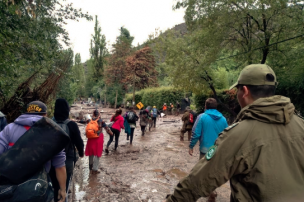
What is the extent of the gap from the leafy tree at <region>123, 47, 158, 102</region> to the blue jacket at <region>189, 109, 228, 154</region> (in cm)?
2959

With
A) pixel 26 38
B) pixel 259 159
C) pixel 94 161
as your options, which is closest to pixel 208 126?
pixel 259 159

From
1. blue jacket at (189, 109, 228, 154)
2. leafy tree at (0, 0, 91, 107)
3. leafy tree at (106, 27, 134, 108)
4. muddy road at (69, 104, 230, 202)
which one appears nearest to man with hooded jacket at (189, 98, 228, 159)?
blue jacket at (189, 109, 228, 154)

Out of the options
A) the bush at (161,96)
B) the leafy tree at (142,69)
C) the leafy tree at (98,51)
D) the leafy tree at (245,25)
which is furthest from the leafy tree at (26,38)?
the leafy tree at (98,51)

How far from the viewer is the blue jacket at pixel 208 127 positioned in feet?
14.0

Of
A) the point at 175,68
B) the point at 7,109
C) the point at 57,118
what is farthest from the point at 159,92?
the point at 57,118

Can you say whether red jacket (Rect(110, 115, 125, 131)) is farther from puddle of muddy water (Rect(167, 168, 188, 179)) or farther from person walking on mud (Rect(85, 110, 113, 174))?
puddle of muddy water (Rect(167, 168, 188, 179))

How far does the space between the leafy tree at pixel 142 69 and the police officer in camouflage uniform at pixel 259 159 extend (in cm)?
3252

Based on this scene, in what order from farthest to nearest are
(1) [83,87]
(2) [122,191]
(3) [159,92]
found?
(1) [83,87]
(3) [159,92]
(2) [122,191]

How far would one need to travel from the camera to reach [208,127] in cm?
429

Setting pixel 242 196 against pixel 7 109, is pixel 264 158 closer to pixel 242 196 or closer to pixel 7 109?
pixel 242 196

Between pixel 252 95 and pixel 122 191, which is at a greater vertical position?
pixel 252 95

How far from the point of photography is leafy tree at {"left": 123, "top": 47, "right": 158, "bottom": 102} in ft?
114

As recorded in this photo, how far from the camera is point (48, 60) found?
578 cm

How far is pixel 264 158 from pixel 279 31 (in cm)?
1005
